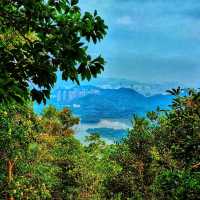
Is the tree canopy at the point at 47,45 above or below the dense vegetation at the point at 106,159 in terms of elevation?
below

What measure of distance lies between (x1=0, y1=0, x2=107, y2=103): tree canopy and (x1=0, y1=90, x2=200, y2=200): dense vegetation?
2.14 meters

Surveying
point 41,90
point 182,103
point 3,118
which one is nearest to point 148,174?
point 3,118

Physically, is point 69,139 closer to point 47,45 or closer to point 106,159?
point 106,159

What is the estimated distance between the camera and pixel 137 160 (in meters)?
52.9

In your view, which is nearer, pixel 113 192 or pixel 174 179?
pixel 174 179

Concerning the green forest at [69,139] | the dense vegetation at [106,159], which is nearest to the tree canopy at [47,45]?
the green forest at [69,139]

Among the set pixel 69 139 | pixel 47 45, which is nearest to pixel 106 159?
pixel 69 139

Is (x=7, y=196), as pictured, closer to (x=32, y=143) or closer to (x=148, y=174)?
(x=32, y=143)

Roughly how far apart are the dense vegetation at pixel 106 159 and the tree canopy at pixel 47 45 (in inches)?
84.2

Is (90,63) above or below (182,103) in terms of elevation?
below

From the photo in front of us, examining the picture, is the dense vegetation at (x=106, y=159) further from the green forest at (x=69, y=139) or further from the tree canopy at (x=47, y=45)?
the tree canopy at (x=47, y=45)

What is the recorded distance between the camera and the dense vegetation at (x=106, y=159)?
1941 cm

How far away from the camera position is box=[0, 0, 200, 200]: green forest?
9.70 m

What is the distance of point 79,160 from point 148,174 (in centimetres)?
725
